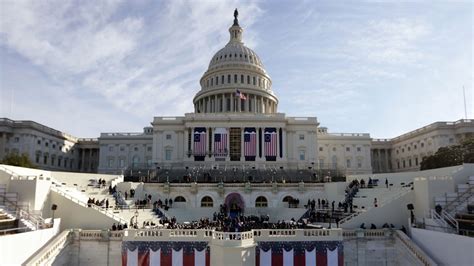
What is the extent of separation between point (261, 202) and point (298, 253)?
81.4 ft

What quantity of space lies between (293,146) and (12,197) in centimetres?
6115

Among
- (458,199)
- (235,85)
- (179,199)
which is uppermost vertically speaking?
(235,85)

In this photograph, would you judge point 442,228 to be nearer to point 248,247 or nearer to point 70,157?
point 248,247

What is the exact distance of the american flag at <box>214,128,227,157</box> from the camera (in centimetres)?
8000

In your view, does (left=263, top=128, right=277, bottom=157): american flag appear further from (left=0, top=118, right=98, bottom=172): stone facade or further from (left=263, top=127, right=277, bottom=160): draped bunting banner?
(left=0, top=118, right=98, bottom=172): stone facade

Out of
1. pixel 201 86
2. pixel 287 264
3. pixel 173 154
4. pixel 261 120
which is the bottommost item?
pixel 287 264

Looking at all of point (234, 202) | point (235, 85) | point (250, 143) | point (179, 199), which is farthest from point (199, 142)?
point (234, 202)

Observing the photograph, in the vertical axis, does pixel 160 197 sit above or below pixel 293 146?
below

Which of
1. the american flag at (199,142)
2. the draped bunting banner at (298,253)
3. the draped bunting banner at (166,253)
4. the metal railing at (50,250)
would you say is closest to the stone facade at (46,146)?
the american flag at (199,142)

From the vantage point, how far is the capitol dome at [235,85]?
329 ft

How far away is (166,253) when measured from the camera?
2883 cm

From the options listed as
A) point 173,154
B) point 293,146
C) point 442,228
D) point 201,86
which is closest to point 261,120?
point 293,146

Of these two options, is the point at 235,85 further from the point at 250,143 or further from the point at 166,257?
the point at 166,257

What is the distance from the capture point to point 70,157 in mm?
106562
